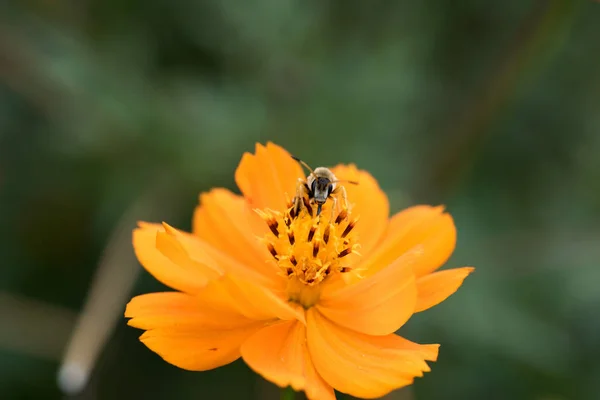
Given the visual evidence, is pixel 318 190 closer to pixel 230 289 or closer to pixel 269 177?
pixel 269 177

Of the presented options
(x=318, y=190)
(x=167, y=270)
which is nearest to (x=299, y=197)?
(x=318, y=190)

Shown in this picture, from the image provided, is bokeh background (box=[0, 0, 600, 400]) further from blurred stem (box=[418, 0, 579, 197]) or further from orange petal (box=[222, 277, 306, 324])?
orange petal (box=[222, 277, 306, 324])

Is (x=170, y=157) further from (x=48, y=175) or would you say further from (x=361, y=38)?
(x=361, y=38)

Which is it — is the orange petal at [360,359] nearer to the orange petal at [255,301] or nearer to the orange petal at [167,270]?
the orange petal at [255,301]

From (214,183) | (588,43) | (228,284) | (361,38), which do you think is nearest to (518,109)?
(588,43)

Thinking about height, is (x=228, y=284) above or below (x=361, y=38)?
below

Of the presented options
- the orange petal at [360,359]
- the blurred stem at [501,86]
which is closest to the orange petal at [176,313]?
the orange petal at [360,359]
